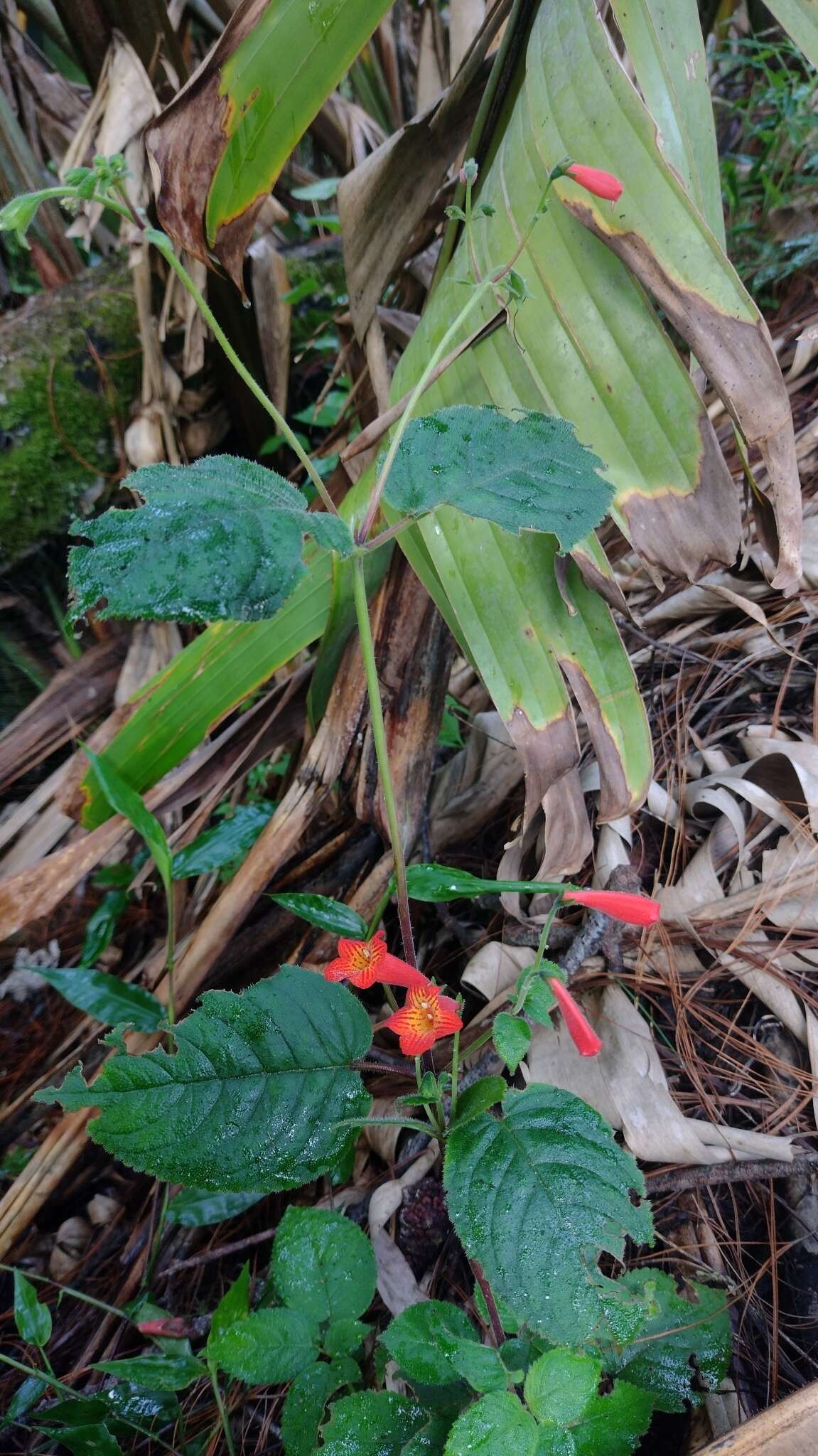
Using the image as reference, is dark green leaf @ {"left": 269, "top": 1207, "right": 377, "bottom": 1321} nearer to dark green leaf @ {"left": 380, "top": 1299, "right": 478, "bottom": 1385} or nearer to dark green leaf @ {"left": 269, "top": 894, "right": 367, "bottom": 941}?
dark green leaf @ {"left": 380, "top": 1299, "right": 478, "bottom": 1385}

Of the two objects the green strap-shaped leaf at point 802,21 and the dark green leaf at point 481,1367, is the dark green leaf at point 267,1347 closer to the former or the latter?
the dark green leaf at point 481,1367

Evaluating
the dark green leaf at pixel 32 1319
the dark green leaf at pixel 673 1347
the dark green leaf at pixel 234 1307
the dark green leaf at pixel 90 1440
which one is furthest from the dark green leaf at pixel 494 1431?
the dark green leaf at pixel 32 1319

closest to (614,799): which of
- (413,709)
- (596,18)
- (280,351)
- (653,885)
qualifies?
(653,885)

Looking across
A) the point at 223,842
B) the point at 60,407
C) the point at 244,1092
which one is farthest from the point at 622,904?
the point at 60,407

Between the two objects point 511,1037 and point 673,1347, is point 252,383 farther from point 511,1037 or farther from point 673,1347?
point 673,1347

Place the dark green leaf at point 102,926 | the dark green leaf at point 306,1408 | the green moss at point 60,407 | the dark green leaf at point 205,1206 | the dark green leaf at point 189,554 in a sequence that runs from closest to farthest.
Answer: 1. the dark green leaf at point 189,554
2. the dark green leaf at point 306,1408
3. the dark green leaf at point 205,1206
4. the dark green leaf at point 102,926
5. the green moss at point 60,407

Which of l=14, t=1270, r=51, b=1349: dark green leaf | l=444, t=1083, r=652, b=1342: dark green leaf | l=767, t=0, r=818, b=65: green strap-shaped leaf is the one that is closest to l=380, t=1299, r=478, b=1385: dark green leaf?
l=444, t=1083, r=652, b=1342: dark green leaf
